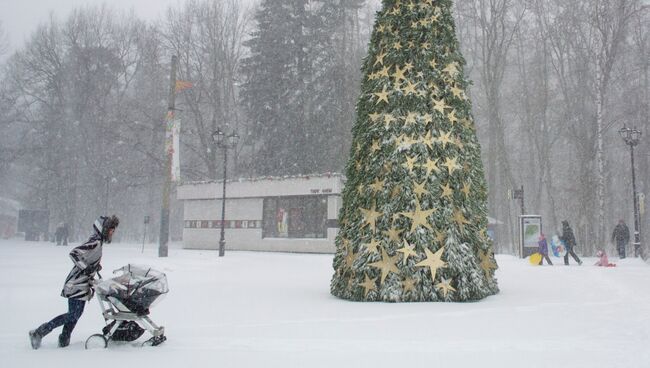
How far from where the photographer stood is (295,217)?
28.4 meters

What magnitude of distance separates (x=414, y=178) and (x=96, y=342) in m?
6.09

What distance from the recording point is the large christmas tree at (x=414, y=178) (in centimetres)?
931

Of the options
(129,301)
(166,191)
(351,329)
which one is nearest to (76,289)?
(129,301)

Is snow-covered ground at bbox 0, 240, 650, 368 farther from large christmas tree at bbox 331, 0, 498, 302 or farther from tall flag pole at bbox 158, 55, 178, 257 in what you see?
tall flag pole at bbox 158, 55, 178, 257

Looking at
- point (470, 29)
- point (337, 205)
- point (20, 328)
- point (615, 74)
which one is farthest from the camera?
point (470, 29)

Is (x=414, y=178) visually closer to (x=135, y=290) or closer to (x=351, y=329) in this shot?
(x=351, y=329)

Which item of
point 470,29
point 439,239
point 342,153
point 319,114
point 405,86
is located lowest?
point 439,239

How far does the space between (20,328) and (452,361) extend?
235 inches

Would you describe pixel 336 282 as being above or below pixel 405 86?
below

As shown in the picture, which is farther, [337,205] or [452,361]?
[337,205]

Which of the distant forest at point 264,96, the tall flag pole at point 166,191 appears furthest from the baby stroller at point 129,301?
the distant forest at point 264,96

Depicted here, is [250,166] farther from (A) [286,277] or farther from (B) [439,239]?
(B) [439,239]

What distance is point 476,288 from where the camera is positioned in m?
9.42

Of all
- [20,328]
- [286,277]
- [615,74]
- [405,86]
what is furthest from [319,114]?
[20,328]
